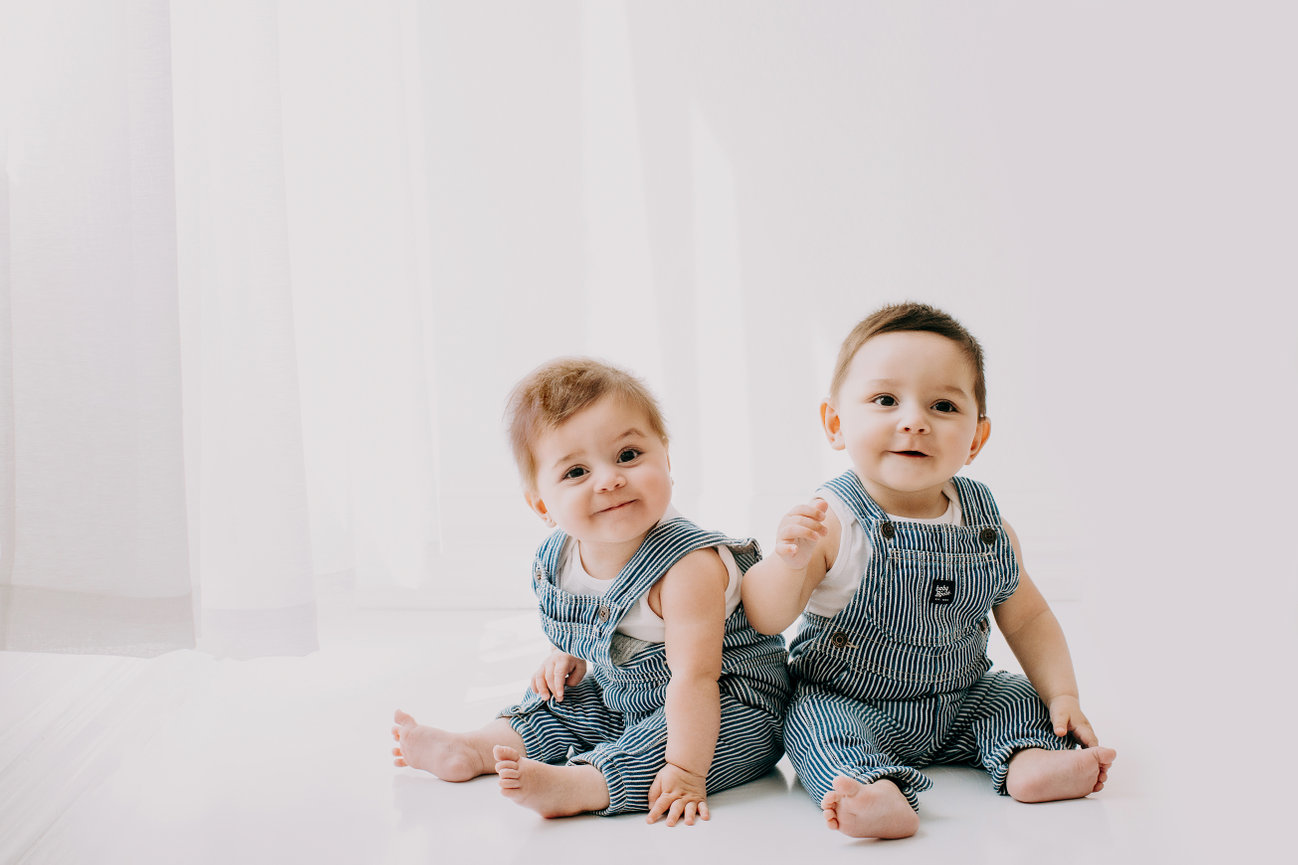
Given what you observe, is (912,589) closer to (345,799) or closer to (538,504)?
(538,504)

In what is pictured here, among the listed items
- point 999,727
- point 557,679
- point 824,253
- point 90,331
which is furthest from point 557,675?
point 824,253

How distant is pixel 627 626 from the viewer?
121cm

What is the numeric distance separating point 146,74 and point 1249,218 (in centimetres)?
180

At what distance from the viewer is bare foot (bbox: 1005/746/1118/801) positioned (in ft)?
3.59

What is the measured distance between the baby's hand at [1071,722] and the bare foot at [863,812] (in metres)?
0.23

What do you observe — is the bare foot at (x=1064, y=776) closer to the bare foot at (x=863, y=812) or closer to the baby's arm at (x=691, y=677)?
the bare foot at (x=863, y=812)

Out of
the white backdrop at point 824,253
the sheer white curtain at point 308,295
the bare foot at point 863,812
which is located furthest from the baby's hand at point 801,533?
the white backdrop at point 824,253

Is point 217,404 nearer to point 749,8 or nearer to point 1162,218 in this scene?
point 749,8

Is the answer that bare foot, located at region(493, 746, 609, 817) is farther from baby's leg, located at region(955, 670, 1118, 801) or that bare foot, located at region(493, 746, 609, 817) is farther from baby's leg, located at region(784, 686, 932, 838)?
baby's leg, located at region(955, 670, 1118, 801)

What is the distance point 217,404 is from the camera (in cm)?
128

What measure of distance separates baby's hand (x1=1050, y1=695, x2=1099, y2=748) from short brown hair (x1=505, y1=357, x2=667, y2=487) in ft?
1.61

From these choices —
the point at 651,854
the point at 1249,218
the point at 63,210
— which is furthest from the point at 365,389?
the point at 1249,218

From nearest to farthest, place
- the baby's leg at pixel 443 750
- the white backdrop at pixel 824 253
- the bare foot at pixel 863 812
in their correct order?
the bare foot at pixel 863 812
the baby's leg at pixel 443 750
the white backdrop at pixel 824 253

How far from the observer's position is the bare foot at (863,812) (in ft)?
3.31
